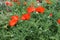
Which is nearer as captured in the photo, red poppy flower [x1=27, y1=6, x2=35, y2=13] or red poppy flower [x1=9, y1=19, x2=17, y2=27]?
red poppy flower [x1=9, y1=19, x2=17, y2=27]

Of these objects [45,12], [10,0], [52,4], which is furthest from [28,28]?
[10,0]

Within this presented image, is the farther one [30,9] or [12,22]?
[30,9]

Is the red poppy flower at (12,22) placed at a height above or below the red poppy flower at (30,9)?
below

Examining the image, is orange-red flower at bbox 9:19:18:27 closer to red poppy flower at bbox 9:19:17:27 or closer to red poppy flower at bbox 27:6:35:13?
red poppy flower at bbox 9:19:17:27

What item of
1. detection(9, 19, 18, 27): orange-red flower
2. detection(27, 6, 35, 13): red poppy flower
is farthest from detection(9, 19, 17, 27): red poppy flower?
detection(27, 6, 35, 13): red poppy flower

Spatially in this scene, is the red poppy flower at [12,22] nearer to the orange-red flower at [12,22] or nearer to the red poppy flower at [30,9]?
the orange-red flower at [12,22]

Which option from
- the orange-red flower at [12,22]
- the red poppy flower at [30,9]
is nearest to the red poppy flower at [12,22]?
the orange-red flower at [12,22]

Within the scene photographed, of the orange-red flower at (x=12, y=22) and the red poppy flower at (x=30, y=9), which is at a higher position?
the red poppy flower at (x=30, y=9)

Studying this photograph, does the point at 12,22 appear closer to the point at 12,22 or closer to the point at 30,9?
the point at 12,22

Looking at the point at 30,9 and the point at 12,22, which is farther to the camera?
the point at 30,9

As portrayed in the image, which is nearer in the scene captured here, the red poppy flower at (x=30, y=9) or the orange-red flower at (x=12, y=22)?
the orange-red flower at (x=12, y=22)

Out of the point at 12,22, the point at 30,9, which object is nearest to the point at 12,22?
the point at 12,22

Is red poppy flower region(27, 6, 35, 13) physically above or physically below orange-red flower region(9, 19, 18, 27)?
above

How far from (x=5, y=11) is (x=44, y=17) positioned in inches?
25.9
